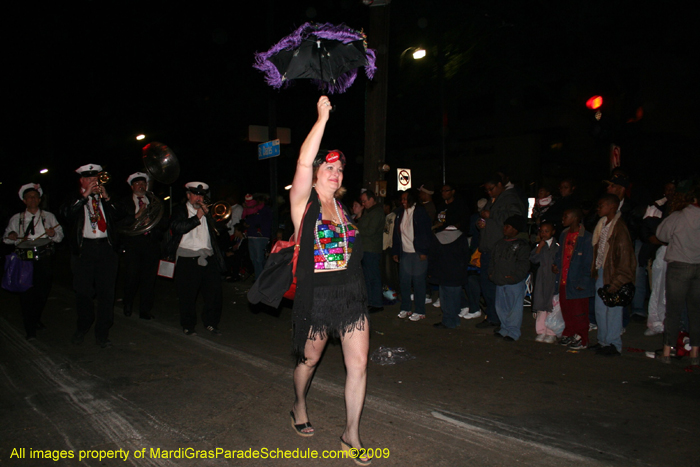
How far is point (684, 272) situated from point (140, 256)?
24.9ft

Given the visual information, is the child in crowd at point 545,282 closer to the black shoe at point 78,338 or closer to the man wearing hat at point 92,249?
the man wearing hat at point 92,249

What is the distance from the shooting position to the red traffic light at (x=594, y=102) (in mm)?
8523

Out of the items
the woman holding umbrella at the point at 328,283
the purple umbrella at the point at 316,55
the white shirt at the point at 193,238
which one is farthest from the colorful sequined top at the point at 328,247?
the white shirt at the point at 193,238

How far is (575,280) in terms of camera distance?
5.84m

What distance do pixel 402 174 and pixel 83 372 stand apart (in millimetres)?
8439

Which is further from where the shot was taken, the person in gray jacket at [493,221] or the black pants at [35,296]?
the person in gray jacket at [493,221]

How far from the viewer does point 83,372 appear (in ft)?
16.7

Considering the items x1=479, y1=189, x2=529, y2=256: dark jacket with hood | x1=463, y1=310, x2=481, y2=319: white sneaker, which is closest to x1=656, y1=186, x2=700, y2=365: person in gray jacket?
x1=479, y1=189, x2=529, y2=256: dark jacket with hood

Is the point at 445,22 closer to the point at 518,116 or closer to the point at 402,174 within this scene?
the point at 402,174

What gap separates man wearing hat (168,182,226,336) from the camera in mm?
6535

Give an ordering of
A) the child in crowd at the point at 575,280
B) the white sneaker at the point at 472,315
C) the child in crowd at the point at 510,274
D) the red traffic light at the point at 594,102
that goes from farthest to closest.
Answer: the red traffic light at the point at 594,102 < the white sneaker at the point at 472,315 < the child in crowd at the point at 510,274 < the child in crowd at the point at 575,280

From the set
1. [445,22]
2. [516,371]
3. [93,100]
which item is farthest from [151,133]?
[516,371]

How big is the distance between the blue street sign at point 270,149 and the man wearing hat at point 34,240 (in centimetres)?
554

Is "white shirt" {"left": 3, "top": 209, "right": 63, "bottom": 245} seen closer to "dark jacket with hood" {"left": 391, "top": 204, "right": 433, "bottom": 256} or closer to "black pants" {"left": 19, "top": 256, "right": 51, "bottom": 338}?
"black pants" {"left": 19, "top": 256, "right": 51, "bottom": 338}
